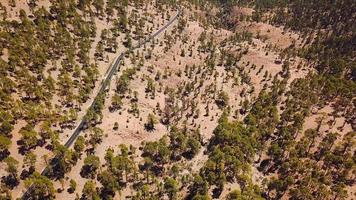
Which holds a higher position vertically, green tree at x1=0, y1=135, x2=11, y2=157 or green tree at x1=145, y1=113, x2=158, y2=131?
green tree at x1=0, y1=135, x2=11, y2=157

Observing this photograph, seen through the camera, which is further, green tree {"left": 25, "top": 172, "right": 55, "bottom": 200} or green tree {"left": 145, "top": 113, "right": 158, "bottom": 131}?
green tree {"left": 145, "top": 113, "right": 158, "bottom": 131}

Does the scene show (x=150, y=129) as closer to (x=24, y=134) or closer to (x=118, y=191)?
(x=118, y=191)

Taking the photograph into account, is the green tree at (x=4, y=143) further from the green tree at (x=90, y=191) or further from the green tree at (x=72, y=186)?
the green tree at (x=90, y=191)

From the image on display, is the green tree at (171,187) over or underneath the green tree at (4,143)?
underneath

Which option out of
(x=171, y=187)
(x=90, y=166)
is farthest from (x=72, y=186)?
(x=171, y=187)

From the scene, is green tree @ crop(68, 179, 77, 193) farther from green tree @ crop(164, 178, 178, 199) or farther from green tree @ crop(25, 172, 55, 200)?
green tree @ crop(164, 178, 178, 199)

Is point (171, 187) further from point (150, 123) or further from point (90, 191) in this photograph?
point (150, 123)

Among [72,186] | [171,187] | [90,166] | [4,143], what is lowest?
[90,166]

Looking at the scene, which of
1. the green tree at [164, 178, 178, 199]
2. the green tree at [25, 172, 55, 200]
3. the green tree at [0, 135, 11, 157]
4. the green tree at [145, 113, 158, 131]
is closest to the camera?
the green tree at [25, 172, 55, 200]

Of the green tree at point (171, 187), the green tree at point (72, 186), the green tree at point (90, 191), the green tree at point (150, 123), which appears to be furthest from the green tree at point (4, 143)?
the green tree at point (171, 187)

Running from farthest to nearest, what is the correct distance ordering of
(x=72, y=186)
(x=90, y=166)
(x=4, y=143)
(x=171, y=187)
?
(x=90, y=166) < (x=4, y=143) < (x=171, y=187) < (x=72, y=186)

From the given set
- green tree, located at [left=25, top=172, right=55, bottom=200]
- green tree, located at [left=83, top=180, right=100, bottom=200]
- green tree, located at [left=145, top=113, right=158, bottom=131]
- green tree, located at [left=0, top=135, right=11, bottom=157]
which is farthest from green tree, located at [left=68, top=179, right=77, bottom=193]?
green tree, located at [left=145, top=113, right=158, bottom=131]
